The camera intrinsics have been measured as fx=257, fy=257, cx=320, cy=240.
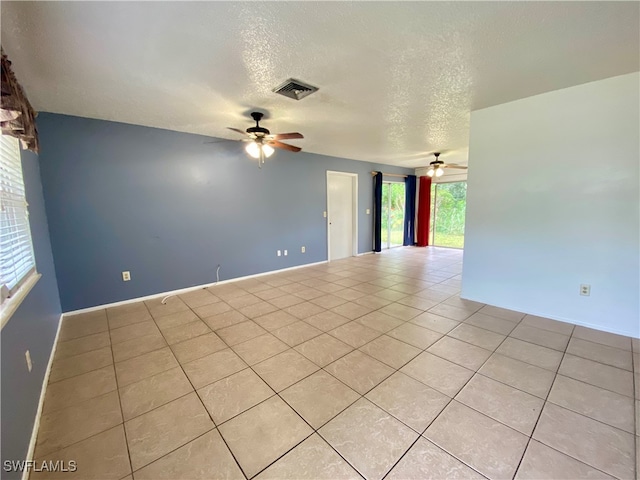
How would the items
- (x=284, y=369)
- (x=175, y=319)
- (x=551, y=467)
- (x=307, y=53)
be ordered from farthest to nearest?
(x=175, y=319)
(x=284, y=369)
(x=307, y=53)
(x=551, y=467)

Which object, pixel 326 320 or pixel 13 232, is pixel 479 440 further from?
pixel 13 232

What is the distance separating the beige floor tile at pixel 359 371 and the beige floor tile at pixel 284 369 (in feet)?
0.62

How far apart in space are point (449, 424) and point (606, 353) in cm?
181

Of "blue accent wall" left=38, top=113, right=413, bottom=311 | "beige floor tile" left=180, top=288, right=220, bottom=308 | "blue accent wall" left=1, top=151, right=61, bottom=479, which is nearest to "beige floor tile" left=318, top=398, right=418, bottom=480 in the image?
"blue accent wall" left=1, top=151, right=61, bottom=479

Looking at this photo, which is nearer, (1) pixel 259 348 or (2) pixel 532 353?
(2) pixel 532 353

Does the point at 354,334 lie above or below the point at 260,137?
below

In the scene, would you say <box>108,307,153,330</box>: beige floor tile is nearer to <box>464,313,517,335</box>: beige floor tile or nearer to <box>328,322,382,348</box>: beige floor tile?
<box>328,322,382,348</box>: beige floor tile

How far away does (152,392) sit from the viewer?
1823mm

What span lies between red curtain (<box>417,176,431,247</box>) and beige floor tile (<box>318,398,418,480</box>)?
23.1ft

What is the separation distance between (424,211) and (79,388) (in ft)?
26.3

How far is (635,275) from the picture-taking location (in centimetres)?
240

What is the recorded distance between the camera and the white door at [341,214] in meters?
5.98

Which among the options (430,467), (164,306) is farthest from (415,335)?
(164,306)

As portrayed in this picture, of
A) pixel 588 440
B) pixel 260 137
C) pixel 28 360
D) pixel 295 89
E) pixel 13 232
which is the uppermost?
pixel 295 89
